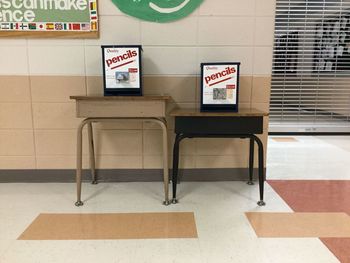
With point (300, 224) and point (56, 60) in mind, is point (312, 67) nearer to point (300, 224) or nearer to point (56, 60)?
point (300, 224)

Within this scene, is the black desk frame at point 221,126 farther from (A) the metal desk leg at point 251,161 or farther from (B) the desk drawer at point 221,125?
(A) the metal desk leg at point 251,161

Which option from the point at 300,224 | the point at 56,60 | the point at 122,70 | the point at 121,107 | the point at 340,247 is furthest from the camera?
the point at 56,60

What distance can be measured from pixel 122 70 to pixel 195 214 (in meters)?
1.19

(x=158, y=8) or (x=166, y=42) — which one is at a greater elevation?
(x=158, y=8)

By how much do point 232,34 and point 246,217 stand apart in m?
1.49

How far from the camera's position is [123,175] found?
2.83m

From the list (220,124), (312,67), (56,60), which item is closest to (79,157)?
(56,60)

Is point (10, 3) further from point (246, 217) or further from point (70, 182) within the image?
point (246, 217)

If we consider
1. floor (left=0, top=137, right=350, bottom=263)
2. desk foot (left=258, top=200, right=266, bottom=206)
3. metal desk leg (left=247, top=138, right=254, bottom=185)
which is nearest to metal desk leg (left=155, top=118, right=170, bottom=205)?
floor (left=0, top=137, right=350, bottom=263)

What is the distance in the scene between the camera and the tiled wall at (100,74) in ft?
8.51

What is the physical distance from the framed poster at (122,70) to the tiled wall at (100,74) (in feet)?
0.93

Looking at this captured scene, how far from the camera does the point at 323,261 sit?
1604 millimetres

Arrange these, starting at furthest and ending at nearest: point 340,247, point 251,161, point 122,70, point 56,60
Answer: point 251,161 → point 56,60 → point 122,70 → point 340,247

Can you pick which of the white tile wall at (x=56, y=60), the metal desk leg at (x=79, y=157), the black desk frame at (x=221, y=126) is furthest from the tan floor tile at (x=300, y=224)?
the white tile wall at (x=56, y=60)
